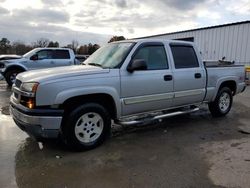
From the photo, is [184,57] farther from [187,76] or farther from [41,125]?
[41,125]

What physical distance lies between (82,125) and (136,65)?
1404 millimetres

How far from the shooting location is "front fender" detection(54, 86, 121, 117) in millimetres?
4137

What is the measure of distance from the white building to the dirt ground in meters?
12.2

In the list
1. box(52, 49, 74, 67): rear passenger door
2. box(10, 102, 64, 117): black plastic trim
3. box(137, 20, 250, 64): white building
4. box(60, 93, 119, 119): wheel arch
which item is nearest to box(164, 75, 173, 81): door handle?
box(60, 93, 119, 119): wheel arch

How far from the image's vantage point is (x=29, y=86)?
4164 millimetres

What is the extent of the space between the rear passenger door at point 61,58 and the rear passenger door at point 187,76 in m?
8.54

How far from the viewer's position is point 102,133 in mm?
4785

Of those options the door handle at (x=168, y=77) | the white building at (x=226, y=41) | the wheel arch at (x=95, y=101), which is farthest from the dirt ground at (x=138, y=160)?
the white building at (x=226, y=41)

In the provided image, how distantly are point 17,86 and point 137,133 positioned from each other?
251cm

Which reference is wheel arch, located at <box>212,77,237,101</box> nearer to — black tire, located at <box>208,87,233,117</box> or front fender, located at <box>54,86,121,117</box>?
black tire, located at <box>208,87,233,117</box>

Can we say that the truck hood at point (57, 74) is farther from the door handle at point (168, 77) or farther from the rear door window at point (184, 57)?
the rear door window at point (184, 57)

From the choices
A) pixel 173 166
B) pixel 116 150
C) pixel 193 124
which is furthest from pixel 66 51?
pixel 173 166

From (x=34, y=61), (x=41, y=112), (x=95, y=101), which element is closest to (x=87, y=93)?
(x=95, y=101)

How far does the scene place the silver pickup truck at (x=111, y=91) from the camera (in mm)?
4141
